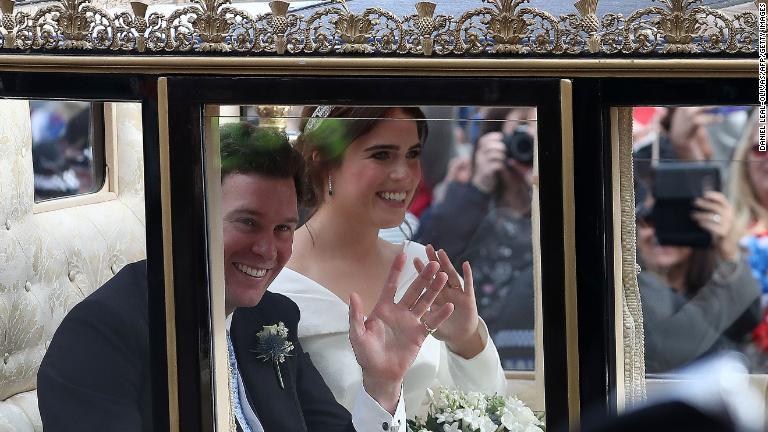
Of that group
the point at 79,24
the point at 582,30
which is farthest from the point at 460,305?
the point at 79,24

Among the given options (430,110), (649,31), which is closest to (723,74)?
(649,31)

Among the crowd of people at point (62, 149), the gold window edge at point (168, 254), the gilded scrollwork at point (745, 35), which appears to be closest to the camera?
→ the gilded scrollwork at point (745, 35)

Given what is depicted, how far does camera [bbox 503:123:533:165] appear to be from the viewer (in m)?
1.76

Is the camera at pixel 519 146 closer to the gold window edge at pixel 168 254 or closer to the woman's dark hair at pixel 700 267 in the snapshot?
the woman's dark hair at pixel 700 267

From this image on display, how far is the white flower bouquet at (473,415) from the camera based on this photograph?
1.84 metres

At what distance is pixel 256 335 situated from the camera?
1.89 m

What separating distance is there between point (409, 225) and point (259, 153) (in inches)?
11.2

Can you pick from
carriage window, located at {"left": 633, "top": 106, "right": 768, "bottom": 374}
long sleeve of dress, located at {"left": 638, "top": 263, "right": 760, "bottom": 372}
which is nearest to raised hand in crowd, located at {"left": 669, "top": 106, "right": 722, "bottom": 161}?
carriage window, located at {"left": 633, "top": 106, "right": 768, "bottom": 374}

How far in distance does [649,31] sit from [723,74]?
0.13 m

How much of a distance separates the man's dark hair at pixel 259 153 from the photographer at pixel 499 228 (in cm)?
24

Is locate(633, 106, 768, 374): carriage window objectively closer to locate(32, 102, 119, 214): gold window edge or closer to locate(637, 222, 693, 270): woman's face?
locate(637, 222, 693, 270): woman's face

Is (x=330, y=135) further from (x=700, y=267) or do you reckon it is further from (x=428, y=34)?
(x=700, y=267)

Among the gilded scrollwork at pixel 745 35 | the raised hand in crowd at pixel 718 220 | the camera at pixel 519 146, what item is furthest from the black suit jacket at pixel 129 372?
the gilded scrollwork at pixel 745 35

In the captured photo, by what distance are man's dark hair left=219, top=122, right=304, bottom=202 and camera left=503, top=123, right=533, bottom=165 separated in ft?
1.14
